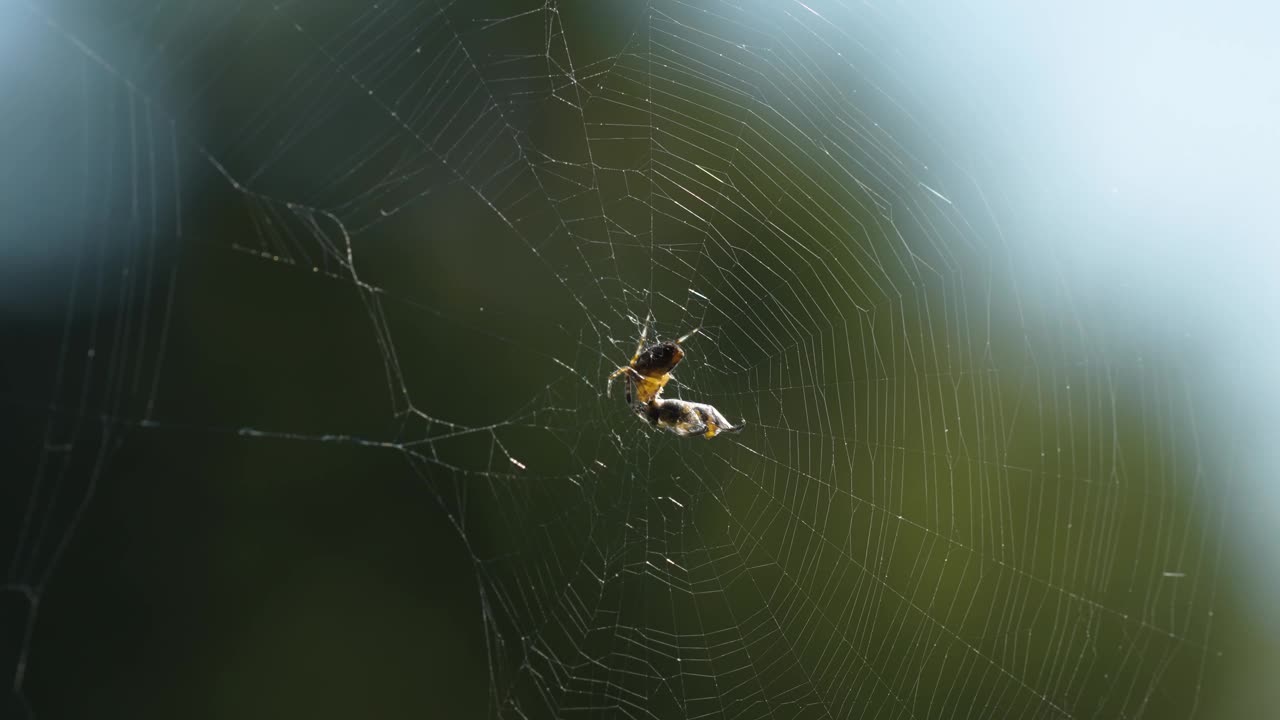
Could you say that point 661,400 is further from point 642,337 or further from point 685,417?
point 642,337

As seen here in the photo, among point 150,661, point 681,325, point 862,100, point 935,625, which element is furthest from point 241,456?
point 935,625

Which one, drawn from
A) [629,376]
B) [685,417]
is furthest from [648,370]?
[685,417]

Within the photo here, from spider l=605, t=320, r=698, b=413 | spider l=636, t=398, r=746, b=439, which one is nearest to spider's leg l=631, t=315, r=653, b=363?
spider l=605, t=320, r=698, b=413

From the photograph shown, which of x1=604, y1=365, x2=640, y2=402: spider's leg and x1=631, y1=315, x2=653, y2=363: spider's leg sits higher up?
x1=631, y1=315, x2=653, y2=363: spider's leg

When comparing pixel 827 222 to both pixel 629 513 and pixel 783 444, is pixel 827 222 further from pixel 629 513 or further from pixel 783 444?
pixel 629 513

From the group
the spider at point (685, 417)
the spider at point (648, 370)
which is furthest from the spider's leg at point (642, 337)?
the spider at point (685, 417)

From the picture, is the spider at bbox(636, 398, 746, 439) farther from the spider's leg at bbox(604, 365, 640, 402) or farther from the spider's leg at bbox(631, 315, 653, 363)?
the spider's leg at bbox(631, 315, 653, 363)
